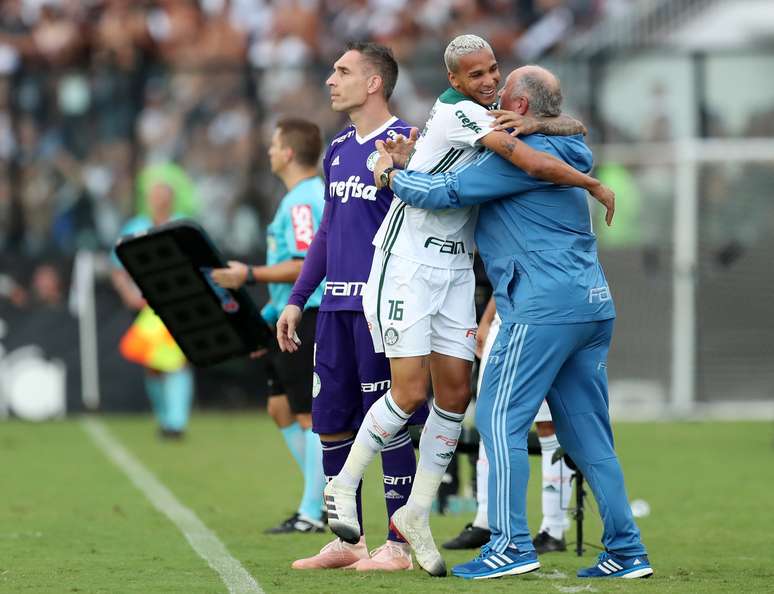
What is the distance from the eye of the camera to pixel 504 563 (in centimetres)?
643

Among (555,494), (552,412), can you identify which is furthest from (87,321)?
(552,412)

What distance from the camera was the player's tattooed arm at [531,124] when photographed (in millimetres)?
6391

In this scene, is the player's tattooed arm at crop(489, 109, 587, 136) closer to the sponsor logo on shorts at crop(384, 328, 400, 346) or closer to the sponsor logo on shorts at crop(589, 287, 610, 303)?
the sponsor logo on shorts at crop(589, 287, 610, 303)

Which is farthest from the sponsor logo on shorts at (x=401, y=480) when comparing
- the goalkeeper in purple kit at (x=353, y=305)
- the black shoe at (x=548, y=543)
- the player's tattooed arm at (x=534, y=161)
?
the player's tattooed arm at (x=534, y=161)

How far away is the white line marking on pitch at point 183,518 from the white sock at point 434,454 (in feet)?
2.62

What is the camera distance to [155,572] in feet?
22.9

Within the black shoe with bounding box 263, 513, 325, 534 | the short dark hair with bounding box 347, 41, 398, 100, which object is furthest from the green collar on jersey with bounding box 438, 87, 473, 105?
the black shoe with bounding box 263, 513, 325, 534

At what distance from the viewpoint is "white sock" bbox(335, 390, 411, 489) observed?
6637 mm

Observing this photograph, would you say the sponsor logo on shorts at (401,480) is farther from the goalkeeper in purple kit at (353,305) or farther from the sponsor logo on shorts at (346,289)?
the sponsor logo on shorts at (346,289)

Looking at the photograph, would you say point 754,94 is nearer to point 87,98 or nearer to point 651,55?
point 651,55

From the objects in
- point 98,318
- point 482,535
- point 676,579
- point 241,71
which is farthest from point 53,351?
point 676,579

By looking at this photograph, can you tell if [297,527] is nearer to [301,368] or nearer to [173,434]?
[301,368]

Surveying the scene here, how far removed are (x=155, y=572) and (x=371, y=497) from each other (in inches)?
132

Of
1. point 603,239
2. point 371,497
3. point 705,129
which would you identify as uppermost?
point 705,129
